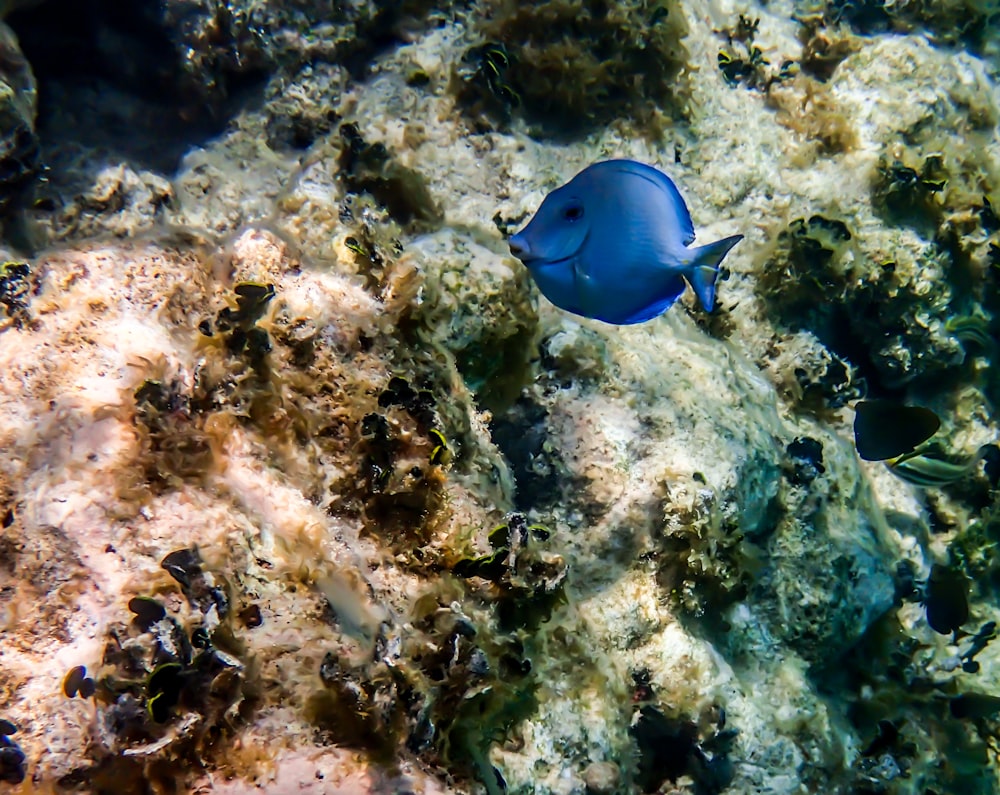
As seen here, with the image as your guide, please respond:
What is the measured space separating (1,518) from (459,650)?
1601mm

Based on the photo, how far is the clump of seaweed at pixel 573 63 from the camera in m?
4.75

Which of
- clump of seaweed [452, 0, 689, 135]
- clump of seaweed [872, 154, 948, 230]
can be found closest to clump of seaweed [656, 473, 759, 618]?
clump of seaweed [452, 0, 689, 135]

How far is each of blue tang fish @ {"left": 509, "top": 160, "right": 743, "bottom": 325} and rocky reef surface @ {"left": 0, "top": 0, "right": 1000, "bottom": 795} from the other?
2.12ft

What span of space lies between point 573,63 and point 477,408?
3.11 meters

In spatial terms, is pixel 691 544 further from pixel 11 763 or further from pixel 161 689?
pixel 11 763

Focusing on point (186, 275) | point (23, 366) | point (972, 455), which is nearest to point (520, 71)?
point (186, 275)

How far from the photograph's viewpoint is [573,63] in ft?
15.9

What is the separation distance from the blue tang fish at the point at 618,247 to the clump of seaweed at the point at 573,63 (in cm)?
273

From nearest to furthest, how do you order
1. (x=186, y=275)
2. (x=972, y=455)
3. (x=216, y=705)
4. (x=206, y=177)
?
1. (x=216, y=705)
2. (x=186, y=275)
3. (x=206, y=177)
4. (x=972, y=455)

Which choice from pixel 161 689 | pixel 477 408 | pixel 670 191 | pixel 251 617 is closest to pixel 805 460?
pixel 477 408

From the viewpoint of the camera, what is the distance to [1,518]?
2.16 metres

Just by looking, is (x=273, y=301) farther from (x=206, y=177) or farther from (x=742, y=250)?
(x=742, y=250)

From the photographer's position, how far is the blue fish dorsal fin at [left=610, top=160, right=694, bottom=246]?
229 cm

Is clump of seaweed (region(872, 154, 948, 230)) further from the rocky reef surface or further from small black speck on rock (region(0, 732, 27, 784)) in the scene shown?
small black speck on rock (region(0, 732, 27, 784))
